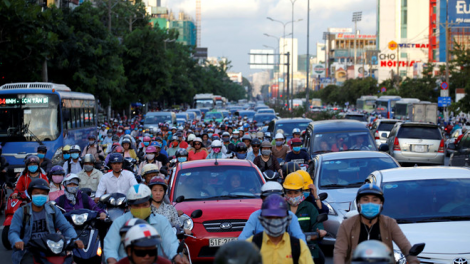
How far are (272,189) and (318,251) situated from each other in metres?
0.77

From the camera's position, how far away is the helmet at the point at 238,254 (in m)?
3.50

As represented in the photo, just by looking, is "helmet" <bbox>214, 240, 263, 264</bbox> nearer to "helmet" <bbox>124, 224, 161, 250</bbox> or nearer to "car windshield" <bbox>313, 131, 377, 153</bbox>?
"helmet" <bbox>124, 224, 161, 250</bbox>

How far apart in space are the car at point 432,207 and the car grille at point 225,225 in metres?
1.64

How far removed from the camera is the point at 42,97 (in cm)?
2219

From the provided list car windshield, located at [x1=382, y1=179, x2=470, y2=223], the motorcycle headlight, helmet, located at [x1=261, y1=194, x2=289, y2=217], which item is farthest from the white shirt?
helmet, located at [x1=261, y1=194, x2=289, y2=217]

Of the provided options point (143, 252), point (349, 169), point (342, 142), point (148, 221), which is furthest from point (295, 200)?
point (342, 142)

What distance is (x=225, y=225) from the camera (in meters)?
8.88

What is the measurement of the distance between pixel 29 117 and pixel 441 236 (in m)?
17.0

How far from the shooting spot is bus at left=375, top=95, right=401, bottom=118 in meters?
66.9

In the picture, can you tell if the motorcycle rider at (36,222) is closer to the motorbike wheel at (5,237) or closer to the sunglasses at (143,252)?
the motorbike wheel at (5,237)

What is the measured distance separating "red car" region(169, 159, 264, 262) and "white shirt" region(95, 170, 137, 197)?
65 centimetres

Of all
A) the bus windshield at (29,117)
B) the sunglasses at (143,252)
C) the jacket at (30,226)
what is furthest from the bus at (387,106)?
the sunglasses at (143,252)

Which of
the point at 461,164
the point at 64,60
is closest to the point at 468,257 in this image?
the point at 461,164

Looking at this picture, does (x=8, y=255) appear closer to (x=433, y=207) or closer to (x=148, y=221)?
(x=148, y=221)
